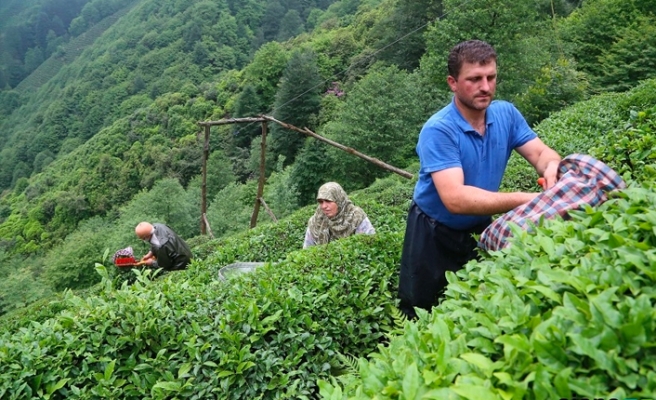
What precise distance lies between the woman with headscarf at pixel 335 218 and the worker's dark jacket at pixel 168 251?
179 inches

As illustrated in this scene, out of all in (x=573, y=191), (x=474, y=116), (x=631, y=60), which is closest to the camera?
(x=573, y=191)

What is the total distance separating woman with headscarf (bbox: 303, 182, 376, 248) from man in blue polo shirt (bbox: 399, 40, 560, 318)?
7.58 feet

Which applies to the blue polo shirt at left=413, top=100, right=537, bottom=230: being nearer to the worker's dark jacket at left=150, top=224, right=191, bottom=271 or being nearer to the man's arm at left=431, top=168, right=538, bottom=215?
the man's arm at left=431, top=168, right=538, bottom=215

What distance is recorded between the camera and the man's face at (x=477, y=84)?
251 centimetres

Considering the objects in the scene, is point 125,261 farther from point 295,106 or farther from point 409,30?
point 409,30

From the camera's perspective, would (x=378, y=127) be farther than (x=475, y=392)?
Yes

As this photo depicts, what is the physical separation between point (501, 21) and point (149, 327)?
910 inches

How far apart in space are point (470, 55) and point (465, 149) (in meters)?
0.49

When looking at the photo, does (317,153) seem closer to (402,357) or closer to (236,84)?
(402,357)

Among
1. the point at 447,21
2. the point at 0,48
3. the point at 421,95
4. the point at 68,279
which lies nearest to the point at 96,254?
the point at 68,279

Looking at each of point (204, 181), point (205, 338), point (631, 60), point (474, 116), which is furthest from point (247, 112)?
point (474, 116)

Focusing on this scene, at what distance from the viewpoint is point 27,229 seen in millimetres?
67062

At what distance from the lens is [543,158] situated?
2711mm

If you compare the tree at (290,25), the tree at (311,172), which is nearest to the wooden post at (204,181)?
the tree at (311,172)
